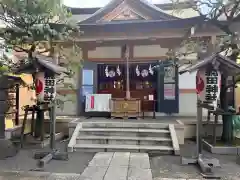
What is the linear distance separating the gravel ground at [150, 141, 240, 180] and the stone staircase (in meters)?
0.60

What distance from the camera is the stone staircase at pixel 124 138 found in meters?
6.86

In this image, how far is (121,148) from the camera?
682cm

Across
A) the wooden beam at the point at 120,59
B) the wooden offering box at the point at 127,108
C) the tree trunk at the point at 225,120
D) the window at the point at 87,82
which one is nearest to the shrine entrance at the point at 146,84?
the wooden beam at the point at 120,59

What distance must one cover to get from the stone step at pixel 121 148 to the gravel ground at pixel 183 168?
39cm

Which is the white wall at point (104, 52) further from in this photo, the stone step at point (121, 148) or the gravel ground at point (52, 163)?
the gravel ground at point (52, 163)

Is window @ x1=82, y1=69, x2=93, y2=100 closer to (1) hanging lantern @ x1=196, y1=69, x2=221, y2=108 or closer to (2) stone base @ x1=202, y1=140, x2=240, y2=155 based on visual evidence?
(2) stone base @ x1=202, y1=140, x2=240, y2=155

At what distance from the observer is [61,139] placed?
28.3 ft

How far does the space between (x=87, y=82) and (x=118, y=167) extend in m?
5.97

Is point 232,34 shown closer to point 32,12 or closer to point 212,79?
point 212,79

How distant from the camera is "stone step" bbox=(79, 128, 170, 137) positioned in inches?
300

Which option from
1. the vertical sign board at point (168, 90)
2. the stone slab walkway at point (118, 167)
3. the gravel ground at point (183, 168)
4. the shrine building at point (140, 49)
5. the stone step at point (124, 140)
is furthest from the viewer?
the vertical sign board at point (168, 90)

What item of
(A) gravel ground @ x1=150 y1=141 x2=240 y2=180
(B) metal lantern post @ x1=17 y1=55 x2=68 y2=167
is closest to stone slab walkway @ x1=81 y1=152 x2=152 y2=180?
(A) gravel ground @ x1=150 y1=141 x2=240 y2=180

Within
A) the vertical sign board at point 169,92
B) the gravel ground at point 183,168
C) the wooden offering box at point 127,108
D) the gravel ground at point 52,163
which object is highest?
the vertical sign board at point 169,92

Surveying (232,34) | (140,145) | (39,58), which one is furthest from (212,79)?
(39,58)
